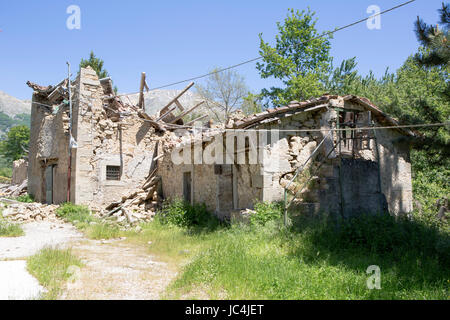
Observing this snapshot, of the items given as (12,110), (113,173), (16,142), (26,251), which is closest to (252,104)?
(113,173)

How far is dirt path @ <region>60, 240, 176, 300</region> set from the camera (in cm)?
455

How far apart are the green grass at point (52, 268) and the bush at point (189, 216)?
13.2 feet

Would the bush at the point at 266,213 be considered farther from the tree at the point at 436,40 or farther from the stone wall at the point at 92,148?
the stone wall at the point at 92,148

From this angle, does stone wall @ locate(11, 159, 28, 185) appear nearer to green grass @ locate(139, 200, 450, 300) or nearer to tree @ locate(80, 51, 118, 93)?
tree @ locate(80, 51, 118, 93)

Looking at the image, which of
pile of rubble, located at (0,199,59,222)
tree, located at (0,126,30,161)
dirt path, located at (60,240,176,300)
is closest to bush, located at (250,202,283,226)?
dirt path, located at (60,240,176,300)

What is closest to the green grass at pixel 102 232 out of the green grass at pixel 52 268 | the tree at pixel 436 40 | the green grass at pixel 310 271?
the green grass at pixel 52 268

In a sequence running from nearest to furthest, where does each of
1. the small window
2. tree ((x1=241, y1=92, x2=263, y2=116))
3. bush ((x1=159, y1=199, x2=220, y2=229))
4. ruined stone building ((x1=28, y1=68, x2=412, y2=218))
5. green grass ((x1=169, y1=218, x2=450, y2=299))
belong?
1. green grass ((x1=169, y1=218, x2=450, y2=299))
2. ruined stone building ((x1=28, y1=68, x2=412, y2=218))
3. bush ((x1=159, y1=199, x2=220, y2=229))
4. the small window
5. tree ((x1=241, y1=92, x2=263, y2=116))

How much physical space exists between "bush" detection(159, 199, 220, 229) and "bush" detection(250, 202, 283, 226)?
6.39 feet

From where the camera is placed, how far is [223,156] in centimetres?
955

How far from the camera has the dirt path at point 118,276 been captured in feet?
14.9

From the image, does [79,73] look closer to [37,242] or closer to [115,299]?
[37,242]

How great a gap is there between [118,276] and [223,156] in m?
4.86

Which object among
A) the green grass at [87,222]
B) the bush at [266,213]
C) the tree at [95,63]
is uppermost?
the tree at [95,63]
